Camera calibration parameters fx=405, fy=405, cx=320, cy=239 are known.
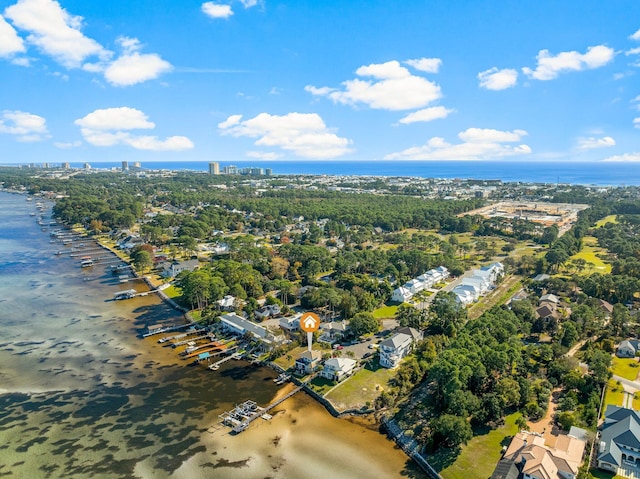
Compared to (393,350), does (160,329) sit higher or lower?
lower

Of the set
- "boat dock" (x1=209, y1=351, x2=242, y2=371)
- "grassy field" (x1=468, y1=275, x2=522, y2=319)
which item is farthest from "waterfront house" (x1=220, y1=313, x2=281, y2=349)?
"grassy field" (x1=468, y1=275, x2=522, y2=319)

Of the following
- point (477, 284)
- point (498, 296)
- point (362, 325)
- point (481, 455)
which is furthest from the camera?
point (477, 284)

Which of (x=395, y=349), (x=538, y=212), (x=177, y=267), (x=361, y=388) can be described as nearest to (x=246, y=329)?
(x=361, y=388)

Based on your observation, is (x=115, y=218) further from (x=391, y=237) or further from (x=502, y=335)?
(x=502, y=335)

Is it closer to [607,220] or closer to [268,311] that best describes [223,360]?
[268,311]

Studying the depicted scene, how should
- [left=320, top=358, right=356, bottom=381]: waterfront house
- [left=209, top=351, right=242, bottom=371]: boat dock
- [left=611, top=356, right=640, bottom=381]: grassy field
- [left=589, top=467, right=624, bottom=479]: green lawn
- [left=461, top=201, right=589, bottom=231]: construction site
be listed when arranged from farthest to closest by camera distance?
[left=461, top=201, right=589, bottom=231]: construction site < [left=209, top=351, right=242, bottom=371]: boat dock < [left=611, top=356, right=640, bottom=381]: grassy field < [left=320, top=358, right=356, bottom=381]: waterfront house < [left=589, top=467, right=624, bottom=479]: green lawn

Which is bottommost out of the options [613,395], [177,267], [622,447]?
[613,395]

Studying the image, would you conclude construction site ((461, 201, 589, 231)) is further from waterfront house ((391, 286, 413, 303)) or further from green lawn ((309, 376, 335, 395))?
green lawn ((309, 376, 335, 395))
